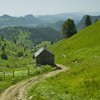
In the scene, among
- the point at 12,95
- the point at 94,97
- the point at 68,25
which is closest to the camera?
the point at 94,97

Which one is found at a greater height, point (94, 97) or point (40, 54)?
point (94, 97)

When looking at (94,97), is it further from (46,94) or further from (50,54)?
(50,54)

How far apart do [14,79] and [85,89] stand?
21151 millimetres

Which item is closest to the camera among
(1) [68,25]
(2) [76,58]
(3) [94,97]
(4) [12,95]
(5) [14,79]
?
(3) [94,97]

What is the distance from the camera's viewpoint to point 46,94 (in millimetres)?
37656

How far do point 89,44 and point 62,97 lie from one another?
2570 inches

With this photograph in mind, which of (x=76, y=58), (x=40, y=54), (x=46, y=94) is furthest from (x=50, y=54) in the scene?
(x=46, y=94)

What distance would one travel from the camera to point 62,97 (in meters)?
35.4

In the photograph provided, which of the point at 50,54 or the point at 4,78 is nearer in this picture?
the point at 4,78

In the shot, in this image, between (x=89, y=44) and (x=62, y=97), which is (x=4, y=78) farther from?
(x=89, y=44)

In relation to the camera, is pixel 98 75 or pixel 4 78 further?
pixel 4 78

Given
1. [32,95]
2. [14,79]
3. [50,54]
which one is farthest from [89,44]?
[32,95]

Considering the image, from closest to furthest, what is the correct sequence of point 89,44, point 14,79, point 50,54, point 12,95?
point 12,95
point 14,79
point 50,54
point 89,44

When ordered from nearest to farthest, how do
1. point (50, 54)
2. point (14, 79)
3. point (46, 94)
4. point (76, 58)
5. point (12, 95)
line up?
point (46, 94) < point (12, 95) < point (14, 79) < point (76, 58) < point (50, 54)
